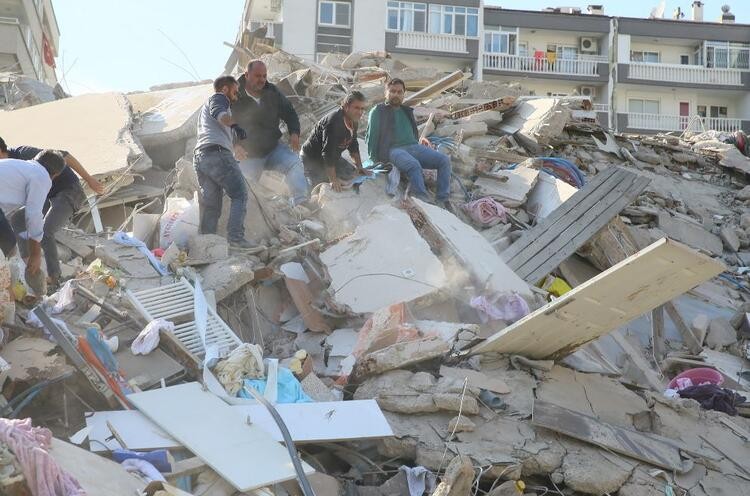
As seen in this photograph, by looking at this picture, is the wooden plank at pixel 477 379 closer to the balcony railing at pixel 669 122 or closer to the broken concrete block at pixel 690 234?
the broken concrete block at pixel 690 234

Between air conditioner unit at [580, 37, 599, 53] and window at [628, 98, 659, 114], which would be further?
window at [628, 98, 659, 114]

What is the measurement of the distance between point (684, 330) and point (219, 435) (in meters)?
5.68

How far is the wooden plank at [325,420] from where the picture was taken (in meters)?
4.48

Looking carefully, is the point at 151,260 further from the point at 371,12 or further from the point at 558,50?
the point at 558,50

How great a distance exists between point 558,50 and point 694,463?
28.4 m

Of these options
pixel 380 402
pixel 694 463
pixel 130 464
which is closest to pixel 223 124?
pixel 380 402

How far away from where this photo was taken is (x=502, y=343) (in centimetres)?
542

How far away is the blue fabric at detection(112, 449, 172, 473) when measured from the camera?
155 inches

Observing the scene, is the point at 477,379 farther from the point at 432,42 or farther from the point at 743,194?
the point at 432,42

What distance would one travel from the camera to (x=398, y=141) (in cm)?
812

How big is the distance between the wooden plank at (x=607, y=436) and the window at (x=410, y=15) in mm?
26184

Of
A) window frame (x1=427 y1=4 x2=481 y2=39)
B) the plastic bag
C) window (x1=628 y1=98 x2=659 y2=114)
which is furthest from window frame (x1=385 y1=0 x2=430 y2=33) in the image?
the plastic bag

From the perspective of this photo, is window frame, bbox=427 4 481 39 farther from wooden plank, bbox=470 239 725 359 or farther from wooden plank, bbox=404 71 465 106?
wooden plank, bbox=470 239 725 359

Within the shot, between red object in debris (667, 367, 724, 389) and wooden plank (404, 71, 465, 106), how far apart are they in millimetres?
5645
